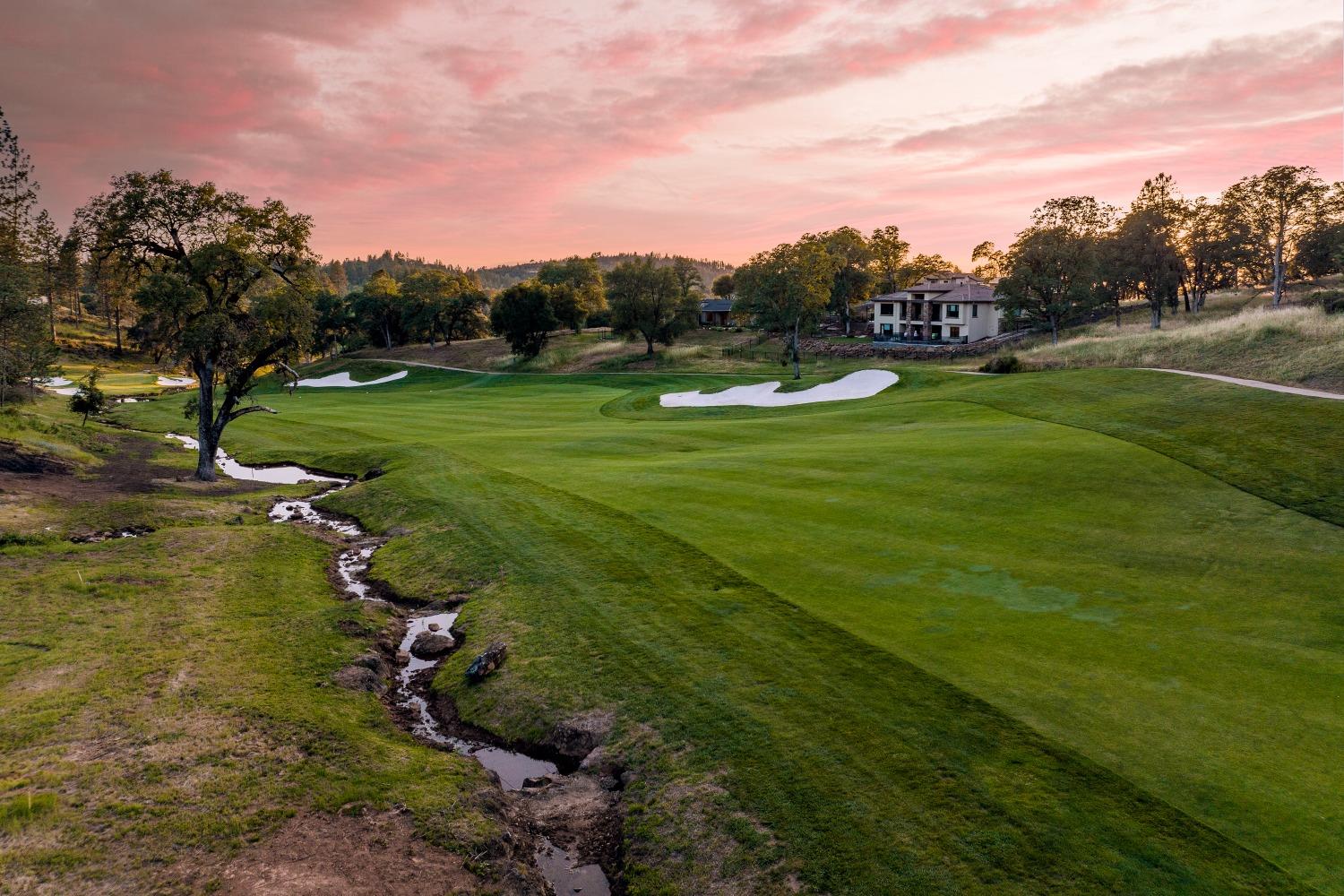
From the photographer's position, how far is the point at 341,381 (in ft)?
314

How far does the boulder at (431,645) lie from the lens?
16234 millimetres

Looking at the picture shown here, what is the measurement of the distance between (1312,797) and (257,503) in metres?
31.8

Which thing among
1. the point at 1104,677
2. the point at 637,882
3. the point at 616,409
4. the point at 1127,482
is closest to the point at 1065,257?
the point at 616,409

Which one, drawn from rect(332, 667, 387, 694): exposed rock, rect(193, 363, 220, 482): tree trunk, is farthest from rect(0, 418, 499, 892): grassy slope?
rect(193, 363, 220, 482): tree trunk

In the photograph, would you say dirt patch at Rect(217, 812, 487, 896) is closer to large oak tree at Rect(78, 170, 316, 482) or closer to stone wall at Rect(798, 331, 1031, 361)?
large oak tree at Rect(78, 170, 316, 482)

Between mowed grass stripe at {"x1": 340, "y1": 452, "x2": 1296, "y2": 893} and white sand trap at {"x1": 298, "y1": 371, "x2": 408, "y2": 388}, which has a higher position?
white sand trap at {"x1": 298, "y1": 371, "x2": 408, "y2": 388}

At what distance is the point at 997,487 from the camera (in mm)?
22562

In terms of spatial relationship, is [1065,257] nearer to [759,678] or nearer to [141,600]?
[759,678]

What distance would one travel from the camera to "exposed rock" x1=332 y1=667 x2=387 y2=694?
14312mm

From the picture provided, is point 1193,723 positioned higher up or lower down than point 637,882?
higher up

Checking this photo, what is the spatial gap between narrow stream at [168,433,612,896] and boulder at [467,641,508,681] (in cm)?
106

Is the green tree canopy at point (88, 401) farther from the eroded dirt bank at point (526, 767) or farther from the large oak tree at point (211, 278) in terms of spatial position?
the eroded dirt bank at point (526, 767)

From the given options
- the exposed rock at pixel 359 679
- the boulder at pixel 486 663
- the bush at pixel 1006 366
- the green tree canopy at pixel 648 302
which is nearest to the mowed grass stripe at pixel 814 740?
the boulder at pixel 486 663

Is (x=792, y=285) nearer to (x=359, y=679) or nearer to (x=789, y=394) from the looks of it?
(x=789, y=394)
